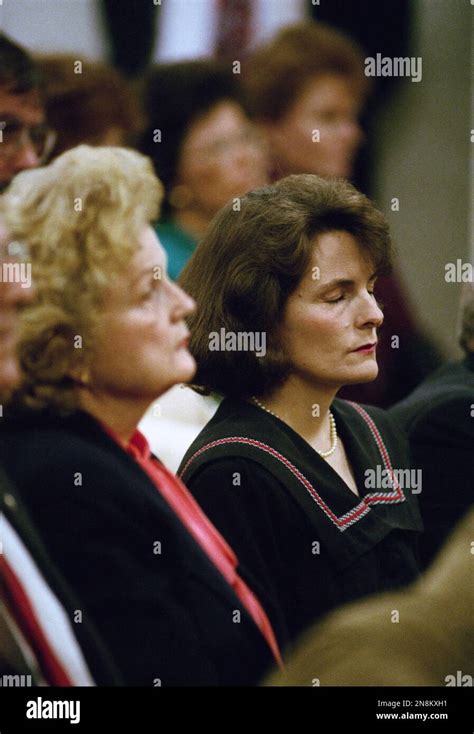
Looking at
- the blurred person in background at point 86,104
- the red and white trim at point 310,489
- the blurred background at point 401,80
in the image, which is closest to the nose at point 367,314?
the red and white trim at point 310,489

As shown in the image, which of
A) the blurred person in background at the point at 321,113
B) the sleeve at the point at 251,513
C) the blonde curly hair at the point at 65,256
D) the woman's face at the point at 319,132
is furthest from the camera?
the woman's face at the point at 319,132

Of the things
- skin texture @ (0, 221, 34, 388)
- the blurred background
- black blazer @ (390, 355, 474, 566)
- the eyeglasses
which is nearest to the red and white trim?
black blazer @ (390, 355, 474, 566)

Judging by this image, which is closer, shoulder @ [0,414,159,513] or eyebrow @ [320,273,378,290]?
shoulder @ [0,414,159,513]

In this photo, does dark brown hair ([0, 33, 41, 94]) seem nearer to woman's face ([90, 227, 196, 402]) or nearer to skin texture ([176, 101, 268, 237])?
skin texture ([176, 101, 268, 237])

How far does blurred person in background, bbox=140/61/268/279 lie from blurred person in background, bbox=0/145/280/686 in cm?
100

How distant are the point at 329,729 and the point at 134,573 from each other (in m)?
0.47

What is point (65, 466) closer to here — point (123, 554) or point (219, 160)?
point (123, 554)

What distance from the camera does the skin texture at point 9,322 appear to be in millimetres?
1769

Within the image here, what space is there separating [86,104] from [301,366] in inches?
37.9

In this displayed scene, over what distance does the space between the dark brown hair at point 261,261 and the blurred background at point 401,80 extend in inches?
40.8

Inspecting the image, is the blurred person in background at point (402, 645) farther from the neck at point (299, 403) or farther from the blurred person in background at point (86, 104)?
the blurred person in background at point (86, 104)

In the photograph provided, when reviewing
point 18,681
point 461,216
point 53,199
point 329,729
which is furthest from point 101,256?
point 461,216

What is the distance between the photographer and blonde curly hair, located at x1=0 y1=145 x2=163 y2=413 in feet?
5.90

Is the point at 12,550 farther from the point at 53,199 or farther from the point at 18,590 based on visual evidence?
the point at 53,199
